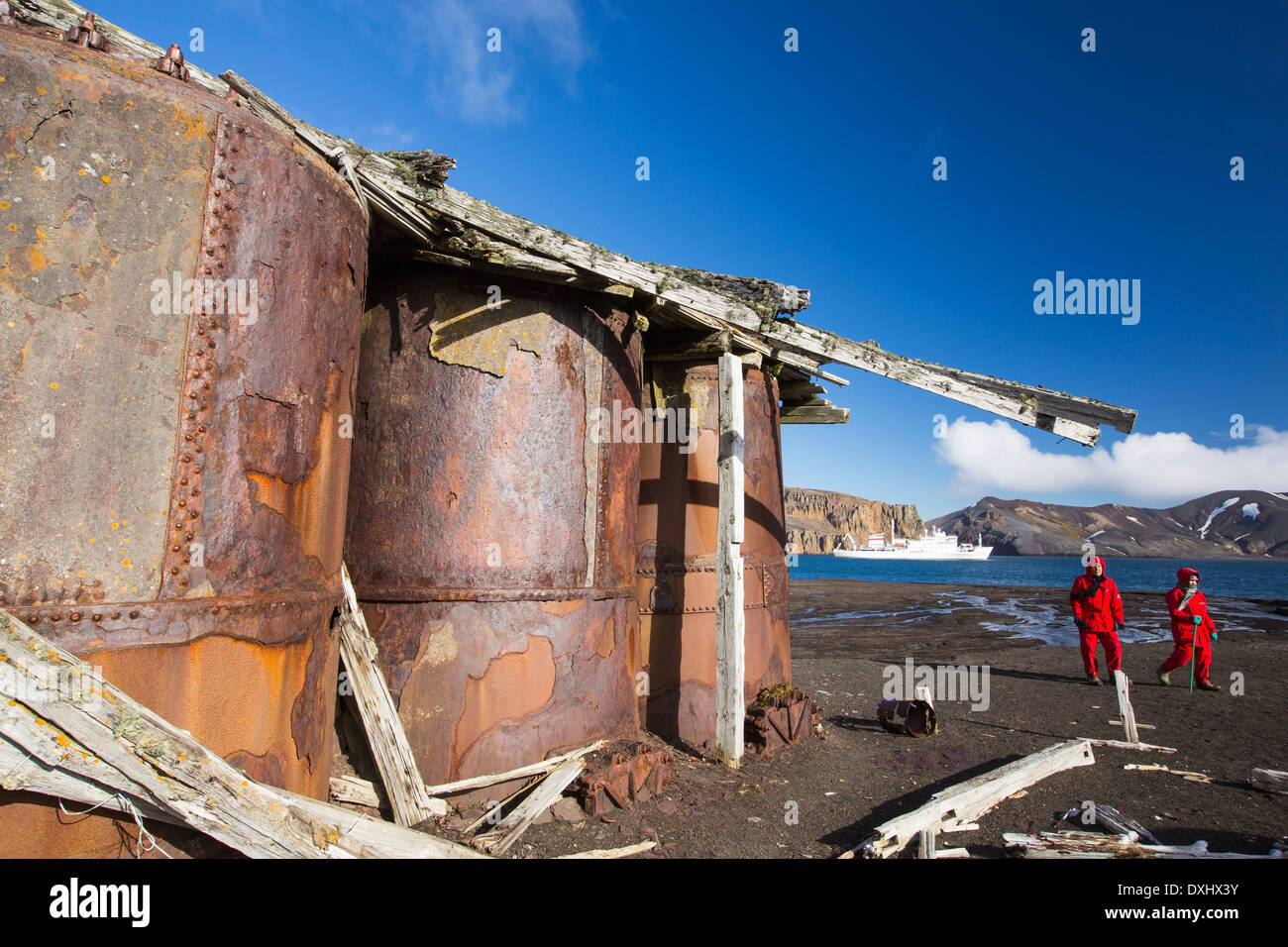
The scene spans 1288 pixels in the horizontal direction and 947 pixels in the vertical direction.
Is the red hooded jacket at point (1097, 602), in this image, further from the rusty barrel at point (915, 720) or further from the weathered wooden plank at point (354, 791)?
the weathered wooden plank at point (354, 791)

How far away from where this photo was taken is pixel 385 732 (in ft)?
16.2

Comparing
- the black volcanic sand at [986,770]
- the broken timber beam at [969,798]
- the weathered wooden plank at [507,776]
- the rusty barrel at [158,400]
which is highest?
the rusty barrel at [158,400]

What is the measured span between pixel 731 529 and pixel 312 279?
4238 mm

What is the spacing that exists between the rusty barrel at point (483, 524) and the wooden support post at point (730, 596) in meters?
1.12

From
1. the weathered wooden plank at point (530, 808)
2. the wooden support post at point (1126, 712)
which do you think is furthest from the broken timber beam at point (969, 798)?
the weathered wooden plank at point (530, 808)

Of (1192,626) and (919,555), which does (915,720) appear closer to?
(1192,626)

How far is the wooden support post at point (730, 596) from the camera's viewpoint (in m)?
6.77

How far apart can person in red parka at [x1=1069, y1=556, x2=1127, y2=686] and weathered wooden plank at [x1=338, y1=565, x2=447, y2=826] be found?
1017cm

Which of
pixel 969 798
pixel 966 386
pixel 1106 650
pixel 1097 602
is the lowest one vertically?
pixel 969 798

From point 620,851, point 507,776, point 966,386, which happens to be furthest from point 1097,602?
point 507,776

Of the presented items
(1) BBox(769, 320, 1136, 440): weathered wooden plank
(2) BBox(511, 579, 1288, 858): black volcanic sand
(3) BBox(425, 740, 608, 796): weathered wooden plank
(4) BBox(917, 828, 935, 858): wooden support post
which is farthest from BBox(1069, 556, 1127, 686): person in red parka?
(3) BBox(425, 740, 608, 796): weathered wooden plank

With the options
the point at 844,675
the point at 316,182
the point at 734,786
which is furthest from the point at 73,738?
the point at 844,675

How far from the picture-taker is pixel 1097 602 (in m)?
11.3

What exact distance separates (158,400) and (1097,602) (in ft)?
41.4
